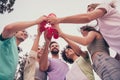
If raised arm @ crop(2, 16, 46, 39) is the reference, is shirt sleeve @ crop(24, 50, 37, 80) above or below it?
below

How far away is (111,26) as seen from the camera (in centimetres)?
169

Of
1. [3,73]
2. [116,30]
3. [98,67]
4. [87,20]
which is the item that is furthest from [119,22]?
[3,73]

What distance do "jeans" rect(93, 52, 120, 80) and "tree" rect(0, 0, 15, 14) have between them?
1982 millimetres

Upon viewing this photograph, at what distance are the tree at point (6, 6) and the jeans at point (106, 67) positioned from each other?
6.50ft

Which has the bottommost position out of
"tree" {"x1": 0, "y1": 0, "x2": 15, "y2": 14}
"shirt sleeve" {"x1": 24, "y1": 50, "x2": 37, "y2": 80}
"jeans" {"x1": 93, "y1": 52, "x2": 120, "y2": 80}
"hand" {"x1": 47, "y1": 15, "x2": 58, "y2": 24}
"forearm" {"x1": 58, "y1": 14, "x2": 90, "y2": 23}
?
"jeans" {"x1": 93, "y1": 52, "x2": 120, "y2": 80}

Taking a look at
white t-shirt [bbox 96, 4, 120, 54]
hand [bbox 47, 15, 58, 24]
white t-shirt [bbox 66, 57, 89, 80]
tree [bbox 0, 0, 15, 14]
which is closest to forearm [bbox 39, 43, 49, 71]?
white t-shirt [bbox 66, 57, 89, 80]

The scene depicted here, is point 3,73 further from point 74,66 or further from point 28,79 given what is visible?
point 74,66

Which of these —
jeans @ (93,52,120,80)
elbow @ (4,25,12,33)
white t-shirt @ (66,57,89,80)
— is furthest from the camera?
white t-shirt @ (66,57,89,80)

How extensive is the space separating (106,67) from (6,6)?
215 centimetres

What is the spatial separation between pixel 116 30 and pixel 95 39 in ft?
0.76

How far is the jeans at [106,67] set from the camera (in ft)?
5.28

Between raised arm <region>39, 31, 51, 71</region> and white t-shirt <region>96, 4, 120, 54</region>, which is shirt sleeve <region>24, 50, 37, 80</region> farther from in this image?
white t-shirt <region>96, 4, 120, 54</region>

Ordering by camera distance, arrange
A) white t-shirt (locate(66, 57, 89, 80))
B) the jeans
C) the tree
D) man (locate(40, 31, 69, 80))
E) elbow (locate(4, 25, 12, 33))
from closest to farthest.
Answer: the jeans
elbow (locate(4, 25, 12, 33))
white t-shirt (locate(66, 57, 89, 80))
man (locate(40, 31, 69, 80))
the tree

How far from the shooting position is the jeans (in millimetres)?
1609
